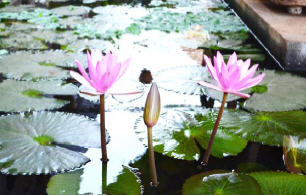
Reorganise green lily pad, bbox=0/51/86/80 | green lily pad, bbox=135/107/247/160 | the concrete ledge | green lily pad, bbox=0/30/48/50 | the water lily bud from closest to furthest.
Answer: the water lily bud, green lily pad, bbox=135/107/247/160, green lily pad, bbox=0/51/86/80, the concrete ledge, green lily pad, bbox=0/30/48/50

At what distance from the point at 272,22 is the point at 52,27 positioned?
171 centimetres

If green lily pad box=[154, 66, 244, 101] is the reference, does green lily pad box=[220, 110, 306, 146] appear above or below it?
below

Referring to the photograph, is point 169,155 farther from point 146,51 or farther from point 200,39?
point 200,39

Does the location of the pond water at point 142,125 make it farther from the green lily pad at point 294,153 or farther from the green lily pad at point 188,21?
the green lily pad at point 188,21

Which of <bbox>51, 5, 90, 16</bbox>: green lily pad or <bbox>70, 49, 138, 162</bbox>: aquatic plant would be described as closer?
<bbox>70, 49, 138, 162</bbox>: aquatic plant

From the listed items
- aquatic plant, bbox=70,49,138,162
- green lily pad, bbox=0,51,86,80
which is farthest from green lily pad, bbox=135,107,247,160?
green lily pad, bbox=0,51,86,80

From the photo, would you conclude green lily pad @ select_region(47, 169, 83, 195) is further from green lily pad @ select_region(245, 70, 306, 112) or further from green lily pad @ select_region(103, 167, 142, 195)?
green lily pad @ select_region(245, 70, 306, 112)

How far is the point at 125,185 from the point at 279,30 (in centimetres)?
160

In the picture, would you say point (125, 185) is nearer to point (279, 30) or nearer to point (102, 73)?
point (102, 73)

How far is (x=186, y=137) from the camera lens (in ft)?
4.06

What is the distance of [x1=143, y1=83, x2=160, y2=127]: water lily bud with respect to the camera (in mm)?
884

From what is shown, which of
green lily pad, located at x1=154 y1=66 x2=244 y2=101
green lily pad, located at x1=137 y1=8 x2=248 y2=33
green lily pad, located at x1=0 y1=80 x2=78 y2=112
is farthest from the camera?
green lily pad, located at x1=137 y1=8 x2=248 y2=33

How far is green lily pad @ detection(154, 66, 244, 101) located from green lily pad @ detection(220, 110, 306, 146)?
0.19 meters

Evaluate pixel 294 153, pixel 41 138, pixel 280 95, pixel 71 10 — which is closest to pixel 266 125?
pixel 294 153
